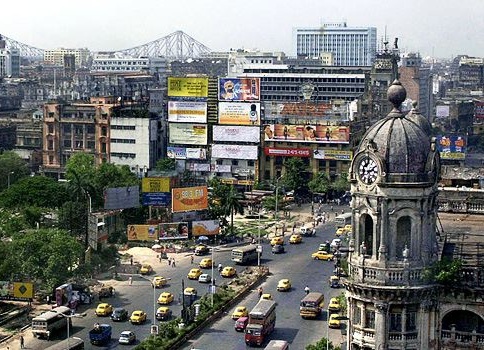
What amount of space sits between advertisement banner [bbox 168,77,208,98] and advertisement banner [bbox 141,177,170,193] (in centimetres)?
4375

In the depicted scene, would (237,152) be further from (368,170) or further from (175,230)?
(368,170)

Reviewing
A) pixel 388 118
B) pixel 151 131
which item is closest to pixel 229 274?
pixel 388 118

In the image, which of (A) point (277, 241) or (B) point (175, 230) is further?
(B) point (175, 230)

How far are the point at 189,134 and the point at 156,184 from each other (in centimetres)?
Result: 4331

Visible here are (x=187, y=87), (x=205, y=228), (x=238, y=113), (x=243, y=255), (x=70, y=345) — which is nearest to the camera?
(x=70, y=345)

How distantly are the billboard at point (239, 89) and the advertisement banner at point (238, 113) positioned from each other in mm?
1233

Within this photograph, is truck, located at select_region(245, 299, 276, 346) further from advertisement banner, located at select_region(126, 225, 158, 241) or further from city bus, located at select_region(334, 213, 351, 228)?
advertisement banner, located at select_region(126, 225, 158, 241)

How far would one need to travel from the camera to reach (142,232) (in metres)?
126

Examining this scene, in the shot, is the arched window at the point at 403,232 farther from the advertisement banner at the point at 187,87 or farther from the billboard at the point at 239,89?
the advertisement banner at the point at 187,87

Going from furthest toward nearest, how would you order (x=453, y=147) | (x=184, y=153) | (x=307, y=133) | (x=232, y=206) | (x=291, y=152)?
1. (x=453, y=147)
2. (x=184, y=153)
3. (x=291, y=152)
4. (x=307, y=133)
5. (x=232, y=206)

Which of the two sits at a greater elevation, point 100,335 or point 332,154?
point 332,154

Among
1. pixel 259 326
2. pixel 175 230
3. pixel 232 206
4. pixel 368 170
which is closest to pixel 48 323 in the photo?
pixel 259 326

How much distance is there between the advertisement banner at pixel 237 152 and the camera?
169 m

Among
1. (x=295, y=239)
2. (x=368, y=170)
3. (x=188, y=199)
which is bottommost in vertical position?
(x=295, y=239)
